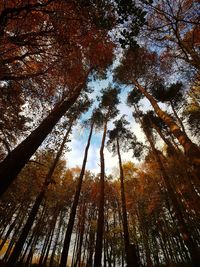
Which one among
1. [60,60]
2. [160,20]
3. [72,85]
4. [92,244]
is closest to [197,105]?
[160,20]

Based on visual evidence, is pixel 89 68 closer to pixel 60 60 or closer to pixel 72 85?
pixel 72 85

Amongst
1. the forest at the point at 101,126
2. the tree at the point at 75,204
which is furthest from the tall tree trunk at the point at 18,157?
the tree at the point at 75,204

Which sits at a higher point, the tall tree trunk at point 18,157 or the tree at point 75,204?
the tree at point 75,204

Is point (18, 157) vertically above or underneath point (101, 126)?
underneath

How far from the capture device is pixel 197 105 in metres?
14.4

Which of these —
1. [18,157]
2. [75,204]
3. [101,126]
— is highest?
[101,126]

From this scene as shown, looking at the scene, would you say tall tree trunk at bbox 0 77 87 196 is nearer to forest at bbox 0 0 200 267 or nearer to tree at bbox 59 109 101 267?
forest at bbox 0 0 200 267

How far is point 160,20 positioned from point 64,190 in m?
20.8

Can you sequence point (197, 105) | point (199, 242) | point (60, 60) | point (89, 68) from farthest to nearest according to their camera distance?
1. point (199, 242)
2. point (197, 105)
3. point (89, 68)
4. point (60, 60)

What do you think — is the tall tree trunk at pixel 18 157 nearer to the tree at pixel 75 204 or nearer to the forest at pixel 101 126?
the forest at pixel 101 126

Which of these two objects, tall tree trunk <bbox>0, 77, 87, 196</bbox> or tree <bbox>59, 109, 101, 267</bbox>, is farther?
tree <bbox>59, 109, 101, 267</bbox>

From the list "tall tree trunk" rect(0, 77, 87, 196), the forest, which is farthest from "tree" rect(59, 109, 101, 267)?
"tall tree trunk" rect(0, 77, 87, 196)

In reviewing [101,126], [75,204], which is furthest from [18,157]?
[101,126]

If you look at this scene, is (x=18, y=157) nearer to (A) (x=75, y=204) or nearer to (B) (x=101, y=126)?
(A) (x=75, y=204)
